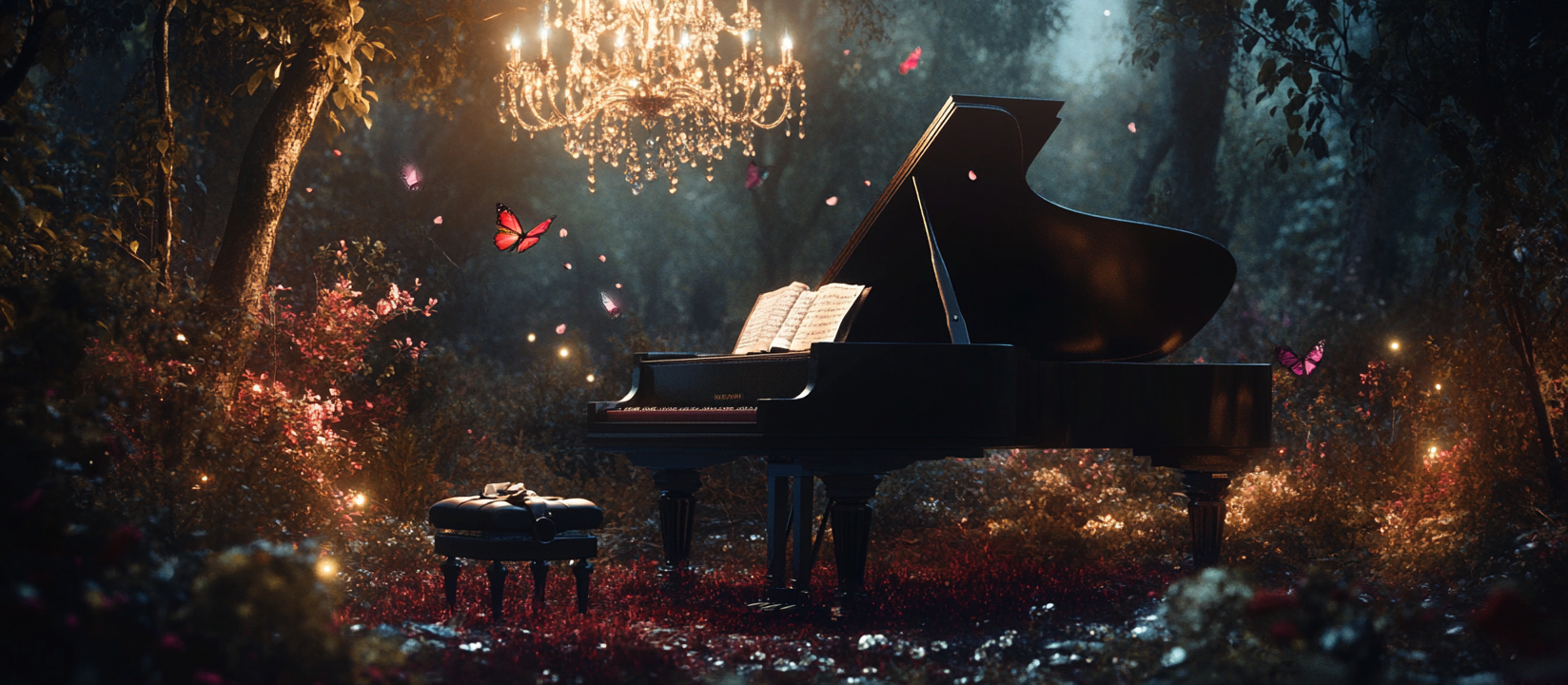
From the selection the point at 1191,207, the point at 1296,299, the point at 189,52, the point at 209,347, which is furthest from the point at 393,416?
the point at 1296,299

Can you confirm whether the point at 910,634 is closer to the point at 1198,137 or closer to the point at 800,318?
Answer: the point at 800,318

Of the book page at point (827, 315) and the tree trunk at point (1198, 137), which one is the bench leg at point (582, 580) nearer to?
the book page at point (827, 315)

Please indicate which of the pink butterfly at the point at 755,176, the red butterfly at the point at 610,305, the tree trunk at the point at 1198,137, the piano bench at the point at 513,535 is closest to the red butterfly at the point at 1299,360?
the tree trunk at the point at 1198,137

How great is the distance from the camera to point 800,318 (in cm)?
589

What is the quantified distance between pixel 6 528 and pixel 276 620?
0.71 meters

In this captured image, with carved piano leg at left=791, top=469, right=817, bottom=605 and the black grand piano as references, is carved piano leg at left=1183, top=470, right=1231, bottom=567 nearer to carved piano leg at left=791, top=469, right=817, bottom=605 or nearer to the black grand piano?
the black grand piano

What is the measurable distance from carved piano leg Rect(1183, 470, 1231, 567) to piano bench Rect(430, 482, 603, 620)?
3.22 metres

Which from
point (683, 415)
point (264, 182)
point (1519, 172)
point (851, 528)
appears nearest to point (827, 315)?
point (683, 415)

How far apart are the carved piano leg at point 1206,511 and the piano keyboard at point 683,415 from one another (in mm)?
2565

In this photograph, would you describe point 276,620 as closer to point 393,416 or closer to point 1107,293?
point 1107,293

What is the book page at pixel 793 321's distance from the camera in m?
5.77

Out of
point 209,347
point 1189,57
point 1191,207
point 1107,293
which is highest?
point 1189,57

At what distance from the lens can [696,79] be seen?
28.3 ft

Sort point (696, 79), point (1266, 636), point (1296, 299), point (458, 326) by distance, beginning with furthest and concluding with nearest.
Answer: point (1296, 299) < point (458, 326) < point (696, 79) < point (1266, 636)
